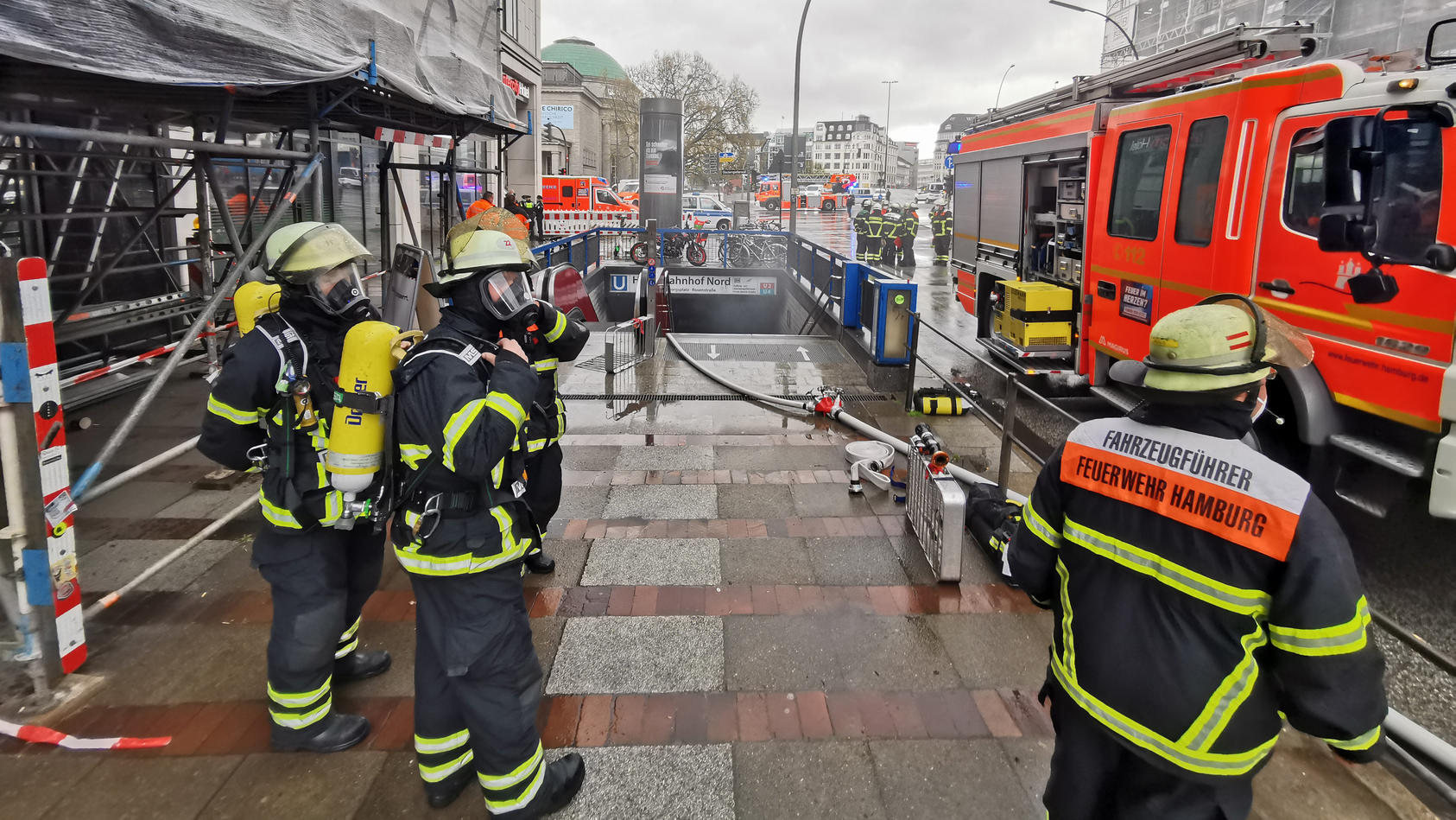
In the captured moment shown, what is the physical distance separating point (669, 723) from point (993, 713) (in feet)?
4.31

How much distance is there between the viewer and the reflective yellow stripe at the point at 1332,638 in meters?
1.68

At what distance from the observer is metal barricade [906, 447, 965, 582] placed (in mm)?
4316

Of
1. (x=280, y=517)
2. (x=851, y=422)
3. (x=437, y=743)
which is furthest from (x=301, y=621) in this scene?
(x=851, y=422)

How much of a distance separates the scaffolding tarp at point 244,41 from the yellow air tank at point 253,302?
3.28 ft

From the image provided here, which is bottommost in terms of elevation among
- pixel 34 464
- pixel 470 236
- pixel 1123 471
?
pixel 34 464

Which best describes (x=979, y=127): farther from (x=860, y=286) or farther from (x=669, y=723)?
(x=669, y=723)

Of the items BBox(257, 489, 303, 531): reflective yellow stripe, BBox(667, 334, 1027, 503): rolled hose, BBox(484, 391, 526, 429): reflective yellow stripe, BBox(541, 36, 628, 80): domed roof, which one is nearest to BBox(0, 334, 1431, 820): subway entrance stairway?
BBox(667, 334, 1027, 503): rolled hose

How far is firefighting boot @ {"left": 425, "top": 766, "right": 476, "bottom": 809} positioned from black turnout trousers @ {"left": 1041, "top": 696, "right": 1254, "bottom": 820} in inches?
74.3

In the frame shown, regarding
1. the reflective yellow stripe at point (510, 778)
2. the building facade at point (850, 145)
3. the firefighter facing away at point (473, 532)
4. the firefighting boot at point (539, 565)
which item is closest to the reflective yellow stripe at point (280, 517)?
the firefighter facing away at point (473, 532)

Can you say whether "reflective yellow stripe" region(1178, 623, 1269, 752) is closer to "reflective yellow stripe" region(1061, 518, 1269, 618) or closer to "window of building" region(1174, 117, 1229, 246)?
"reflective yellow stripe" region(1061, 518, 1269, 618)

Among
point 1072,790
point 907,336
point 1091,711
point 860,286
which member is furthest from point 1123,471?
point 860,286

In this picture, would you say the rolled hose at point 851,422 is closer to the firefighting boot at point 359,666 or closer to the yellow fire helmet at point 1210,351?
the yellow fire helmet at point 1210,351

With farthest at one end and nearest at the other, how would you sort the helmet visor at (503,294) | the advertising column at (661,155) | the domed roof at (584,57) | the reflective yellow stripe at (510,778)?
A: the domed roof at (584,57) → the advertising column at (661,155) → the helmet visor at (503,294) → the reflective yellow stripe at (510,778)

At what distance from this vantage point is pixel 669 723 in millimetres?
3250
